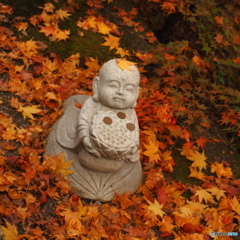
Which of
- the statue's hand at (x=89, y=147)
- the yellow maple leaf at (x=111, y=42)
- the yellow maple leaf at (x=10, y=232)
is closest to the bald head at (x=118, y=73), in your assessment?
the statue's hand at (x=89, y=147)

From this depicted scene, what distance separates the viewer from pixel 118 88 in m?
4.64

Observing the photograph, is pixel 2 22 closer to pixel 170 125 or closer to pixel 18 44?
pixel 18 44

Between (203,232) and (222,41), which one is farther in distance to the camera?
(222,41)

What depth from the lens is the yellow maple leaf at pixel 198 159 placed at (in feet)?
18.6

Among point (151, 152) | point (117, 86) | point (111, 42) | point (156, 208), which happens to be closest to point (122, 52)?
point (111, 42)

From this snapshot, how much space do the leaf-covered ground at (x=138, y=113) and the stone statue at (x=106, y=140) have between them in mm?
155

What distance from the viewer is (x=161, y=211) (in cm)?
479

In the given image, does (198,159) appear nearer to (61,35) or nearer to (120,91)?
(120,91)

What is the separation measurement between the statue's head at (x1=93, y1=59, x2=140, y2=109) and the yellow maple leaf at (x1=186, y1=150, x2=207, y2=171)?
4.98 feet

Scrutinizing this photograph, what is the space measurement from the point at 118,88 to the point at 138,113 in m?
1.28

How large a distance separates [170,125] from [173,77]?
109cm

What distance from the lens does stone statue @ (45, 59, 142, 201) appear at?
177 inches

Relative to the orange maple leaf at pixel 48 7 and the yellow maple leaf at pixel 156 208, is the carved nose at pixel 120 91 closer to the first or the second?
the yellow maple leaf at pixel 156 208

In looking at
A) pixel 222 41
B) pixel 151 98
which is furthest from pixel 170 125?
pixel 222 41
